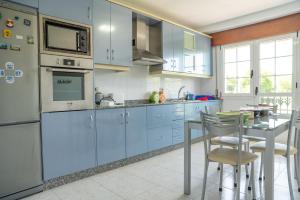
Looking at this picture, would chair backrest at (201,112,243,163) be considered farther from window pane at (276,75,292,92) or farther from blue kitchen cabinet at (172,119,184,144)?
window pane at (276,75,292,92)

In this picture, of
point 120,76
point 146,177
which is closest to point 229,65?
point 120,76

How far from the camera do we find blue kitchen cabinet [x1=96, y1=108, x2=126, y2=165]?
2656mm

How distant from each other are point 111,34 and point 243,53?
10.5 ft

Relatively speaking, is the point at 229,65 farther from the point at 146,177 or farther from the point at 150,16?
the point at 146,177

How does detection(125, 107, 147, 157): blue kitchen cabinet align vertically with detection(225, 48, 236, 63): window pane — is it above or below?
below

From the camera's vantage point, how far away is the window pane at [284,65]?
3939 millimetres

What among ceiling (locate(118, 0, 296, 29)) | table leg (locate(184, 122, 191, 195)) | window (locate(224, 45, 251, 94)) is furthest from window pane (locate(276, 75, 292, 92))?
table leg (locate(184, 122, 191, 195))

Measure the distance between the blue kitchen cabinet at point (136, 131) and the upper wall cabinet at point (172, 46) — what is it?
1181 millimetres

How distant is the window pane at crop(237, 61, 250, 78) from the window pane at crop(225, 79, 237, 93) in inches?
8.0

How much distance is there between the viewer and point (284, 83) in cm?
401

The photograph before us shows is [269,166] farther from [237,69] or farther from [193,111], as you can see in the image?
[237,69]

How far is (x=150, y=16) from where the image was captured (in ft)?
11.6

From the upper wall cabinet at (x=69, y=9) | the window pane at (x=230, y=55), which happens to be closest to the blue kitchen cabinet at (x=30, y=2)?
the upper wall cabinet at (x=69, y=9)

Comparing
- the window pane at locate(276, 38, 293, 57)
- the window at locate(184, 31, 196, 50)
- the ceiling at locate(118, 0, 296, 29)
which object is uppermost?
the ceiling at locate(118, 0, 296, 29)
